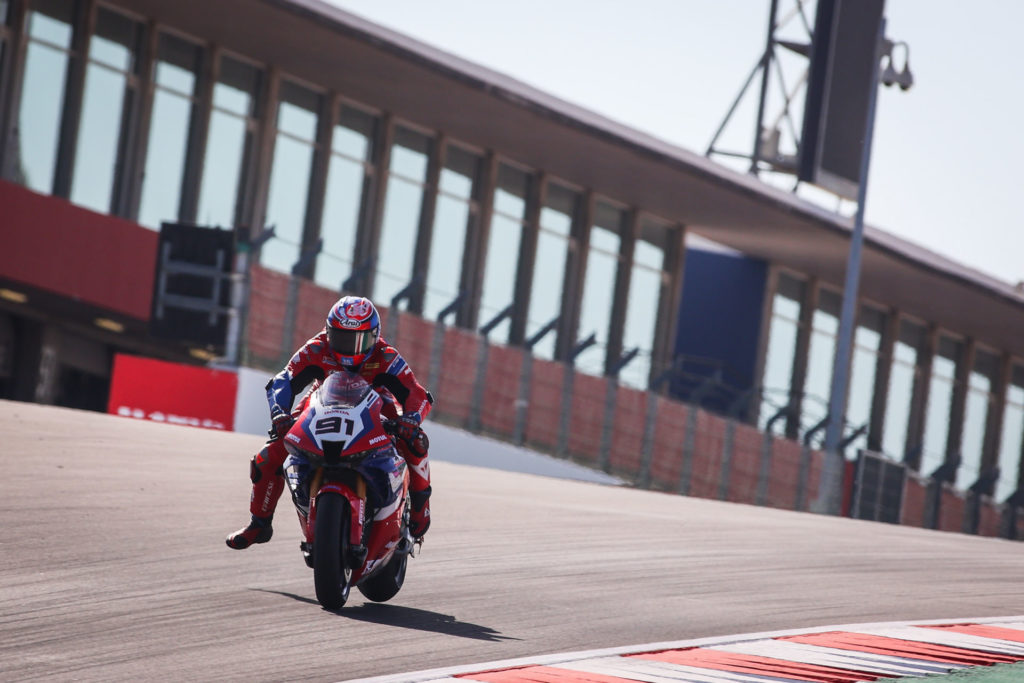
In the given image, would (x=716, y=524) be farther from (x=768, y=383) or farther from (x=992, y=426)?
(x=992, y=426)

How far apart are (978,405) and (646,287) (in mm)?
16013

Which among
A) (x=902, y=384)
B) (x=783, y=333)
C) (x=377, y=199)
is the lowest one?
(x=902, y=384)

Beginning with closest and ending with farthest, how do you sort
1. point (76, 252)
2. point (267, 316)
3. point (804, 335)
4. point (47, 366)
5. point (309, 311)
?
point (76, 252) < point (267, 316) < point (309, 311) < point (47, 366) < point (804, 335)

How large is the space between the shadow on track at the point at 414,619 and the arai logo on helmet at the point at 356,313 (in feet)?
4.69

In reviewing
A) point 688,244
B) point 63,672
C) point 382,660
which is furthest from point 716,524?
point 688,244

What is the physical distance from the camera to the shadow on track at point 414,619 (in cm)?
775

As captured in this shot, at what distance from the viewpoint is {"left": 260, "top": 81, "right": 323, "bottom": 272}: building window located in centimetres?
3228

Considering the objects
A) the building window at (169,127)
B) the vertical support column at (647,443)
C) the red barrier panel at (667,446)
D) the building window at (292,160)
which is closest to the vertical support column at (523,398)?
the vertical support column at (647,443)

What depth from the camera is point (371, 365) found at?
8.50m

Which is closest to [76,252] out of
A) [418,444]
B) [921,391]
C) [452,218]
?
[452,218]

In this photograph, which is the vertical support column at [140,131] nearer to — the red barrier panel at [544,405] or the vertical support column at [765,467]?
the red barrier panel at [544,405]

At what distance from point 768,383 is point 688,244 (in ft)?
14.0

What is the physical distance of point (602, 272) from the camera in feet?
131

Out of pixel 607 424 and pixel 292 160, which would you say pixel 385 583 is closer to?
pixel 607 424
